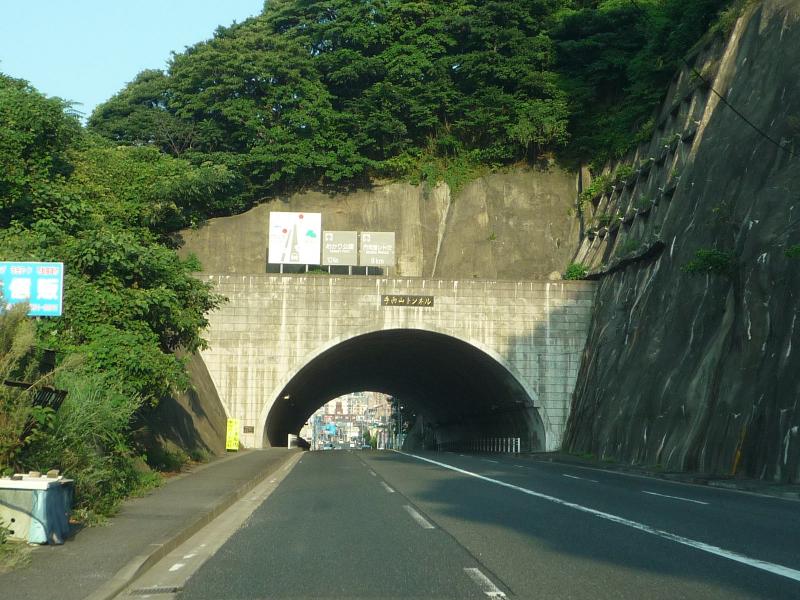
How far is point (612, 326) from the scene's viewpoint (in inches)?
1447

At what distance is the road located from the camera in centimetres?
732

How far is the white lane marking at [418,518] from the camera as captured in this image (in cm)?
1152

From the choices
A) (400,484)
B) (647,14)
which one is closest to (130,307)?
(400,484)

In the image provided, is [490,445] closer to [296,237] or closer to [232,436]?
[296,237]

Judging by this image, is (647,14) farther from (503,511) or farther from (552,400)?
(503,511)

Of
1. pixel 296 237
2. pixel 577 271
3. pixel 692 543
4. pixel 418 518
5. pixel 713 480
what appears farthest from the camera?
pixel 296 237

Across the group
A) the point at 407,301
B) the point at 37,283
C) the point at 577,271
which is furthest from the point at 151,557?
the point at 577,271

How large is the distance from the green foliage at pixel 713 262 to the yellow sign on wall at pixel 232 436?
67.6 feet

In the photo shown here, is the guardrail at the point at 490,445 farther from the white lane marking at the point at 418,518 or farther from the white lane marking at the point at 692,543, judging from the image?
the white lane marking at the point at 418,518

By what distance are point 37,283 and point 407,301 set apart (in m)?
26.4

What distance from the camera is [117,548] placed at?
9.21 m

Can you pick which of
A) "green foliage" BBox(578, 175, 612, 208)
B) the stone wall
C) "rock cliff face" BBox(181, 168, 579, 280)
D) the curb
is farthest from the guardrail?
the curb

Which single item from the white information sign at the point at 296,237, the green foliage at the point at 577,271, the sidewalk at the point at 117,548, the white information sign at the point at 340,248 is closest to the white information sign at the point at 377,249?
the white information sign at the point at 340,248

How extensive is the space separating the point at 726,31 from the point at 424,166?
19441 mm
